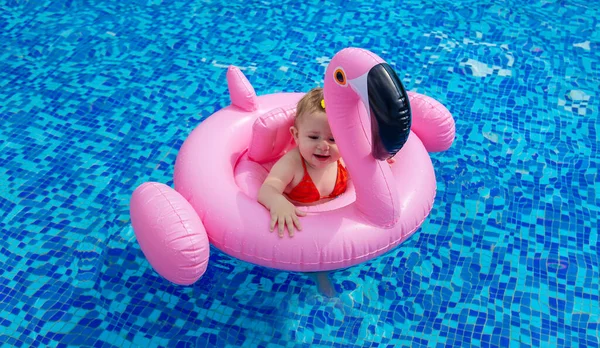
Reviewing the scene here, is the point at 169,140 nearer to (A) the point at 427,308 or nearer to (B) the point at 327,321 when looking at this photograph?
(B) the point at 327,321

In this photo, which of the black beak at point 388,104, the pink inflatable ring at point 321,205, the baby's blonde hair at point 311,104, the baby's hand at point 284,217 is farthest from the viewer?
the baby's blonde hair at point 311,104

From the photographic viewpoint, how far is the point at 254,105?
3.05 metres

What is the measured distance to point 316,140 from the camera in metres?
2.62

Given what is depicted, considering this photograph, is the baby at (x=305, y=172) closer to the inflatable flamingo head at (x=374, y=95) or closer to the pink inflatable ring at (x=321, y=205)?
the pink inflatable ring at (x=321, y=205)

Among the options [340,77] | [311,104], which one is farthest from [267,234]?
[340,77]

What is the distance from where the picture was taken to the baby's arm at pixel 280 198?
2434mm

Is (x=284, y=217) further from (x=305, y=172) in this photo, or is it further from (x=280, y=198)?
(x=305, y=172)

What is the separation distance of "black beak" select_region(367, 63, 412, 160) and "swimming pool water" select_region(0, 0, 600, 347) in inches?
25.7

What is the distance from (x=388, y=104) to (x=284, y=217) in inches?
26.0

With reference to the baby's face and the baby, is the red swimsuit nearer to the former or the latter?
the baby

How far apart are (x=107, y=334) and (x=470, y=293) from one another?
1.67 m

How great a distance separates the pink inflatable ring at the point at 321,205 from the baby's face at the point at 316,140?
0.64 ft

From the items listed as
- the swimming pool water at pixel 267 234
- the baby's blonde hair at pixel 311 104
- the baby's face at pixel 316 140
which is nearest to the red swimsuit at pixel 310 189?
the baby's face at pixel 316 140

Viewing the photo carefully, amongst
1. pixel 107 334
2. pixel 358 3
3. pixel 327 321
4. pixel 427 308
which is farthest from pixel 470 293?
pixel 358 3
